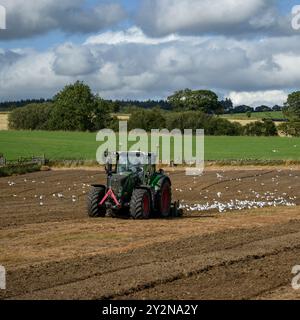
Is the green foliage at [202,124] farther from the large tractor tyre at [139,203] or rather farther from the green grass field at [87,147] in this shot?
the large tractor tyre at [139,203]

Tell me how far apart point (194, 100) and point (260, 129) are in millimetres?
28625

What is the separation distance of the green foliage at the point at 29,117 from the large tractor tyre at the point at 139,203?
9327 centimetres

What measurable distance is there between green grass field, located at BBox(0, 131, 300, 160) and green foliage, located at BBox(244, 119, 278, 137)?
54.2 ft

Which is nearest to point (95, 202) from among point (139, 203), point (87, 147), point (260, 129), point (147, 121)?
point (139, 203)

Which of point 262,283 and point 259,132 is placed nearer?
point 262,283

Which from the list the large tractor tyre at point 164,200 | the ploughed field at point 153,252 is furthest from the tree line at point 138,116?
the large tractor tyre at point 164,200

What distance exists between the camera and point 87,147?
7250cm

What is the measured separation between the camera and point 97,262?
13.6m

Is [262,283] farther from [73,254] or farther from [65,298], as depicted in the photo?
[73,254]

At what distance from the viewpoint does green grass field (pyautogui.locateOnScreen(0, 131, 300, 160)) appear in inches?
2484

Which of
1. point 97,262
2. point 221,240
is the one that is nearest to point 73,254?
point 97,262

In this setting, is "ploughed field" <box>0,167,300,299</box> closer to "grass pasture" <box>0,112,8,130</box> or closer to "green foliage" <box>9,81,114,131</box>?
"green foliage" <box>9,81,114,131</box>

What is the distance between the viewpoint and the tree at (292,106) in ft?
375
